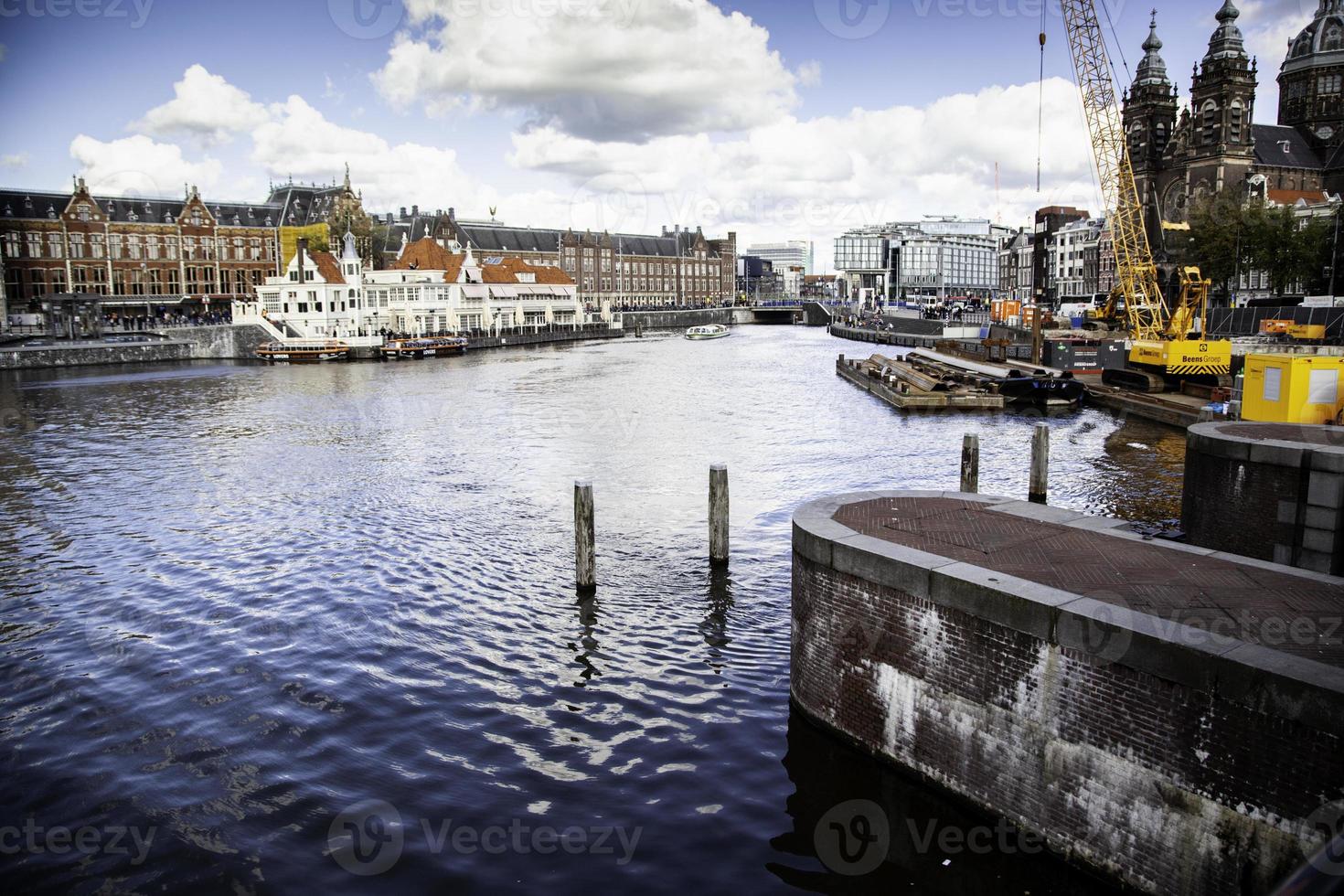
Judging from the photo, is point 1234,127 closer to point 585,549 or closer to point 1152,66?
point 1152,66

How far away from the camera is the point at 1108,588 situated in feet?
36.7

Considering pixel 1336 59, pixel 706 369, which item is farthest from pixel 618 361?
pixel 1336 59

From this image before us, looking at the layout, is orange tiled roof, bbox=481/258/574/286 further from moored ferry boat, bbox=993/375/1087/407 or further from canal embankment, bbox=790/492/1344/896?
canal embankment, bbox=790/492/1344/896

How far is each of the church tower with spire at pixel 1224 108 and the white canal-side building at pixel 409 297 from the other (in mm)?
91954

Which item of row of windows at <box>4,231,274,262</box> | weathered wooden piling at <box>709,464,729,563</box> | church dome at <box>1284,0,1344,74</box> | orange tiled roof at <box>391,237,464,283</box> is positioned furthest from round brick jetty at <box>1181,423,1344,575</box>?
church dome at <box>1284,0,1344,74</box>

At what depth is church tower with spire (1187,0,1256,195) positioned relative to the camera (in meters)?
106

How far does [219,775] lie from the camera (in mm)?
13016

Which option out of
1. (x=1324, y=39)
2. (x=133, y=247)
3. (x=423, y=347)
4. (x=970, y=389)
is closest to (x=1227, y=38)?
(x=1324, y=39)

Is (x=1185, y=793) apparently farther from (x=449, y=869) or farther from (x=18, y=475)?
(x=18, y=475)

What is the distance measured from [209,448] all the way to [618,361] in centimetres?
5626

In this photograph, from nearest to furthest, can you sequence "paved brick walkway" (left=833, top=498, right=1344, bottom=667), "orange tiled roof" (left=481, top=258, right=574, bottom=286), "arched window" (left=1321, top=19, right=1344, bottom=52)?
1. "paved brick walkway" (left=833, top=498, right=1344, bottom=667)
2. "arched window" (left=1321, top=19, right=1344, bottom=52)
3. "orange tiled roof" (left=481, top=258, right=574, bottom=286)

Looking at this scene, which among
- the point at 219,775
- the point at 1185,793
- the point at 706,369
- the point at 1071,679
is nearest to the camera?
the point at 1185,793

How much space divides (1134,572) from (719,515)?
10.4 metres

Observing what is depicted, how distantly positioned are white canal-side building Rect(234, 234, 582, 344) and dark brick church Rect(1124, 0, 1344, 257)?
85991 millimetres
